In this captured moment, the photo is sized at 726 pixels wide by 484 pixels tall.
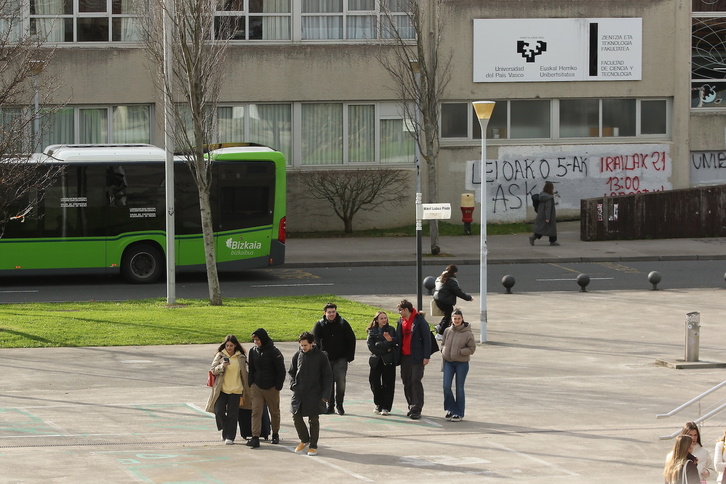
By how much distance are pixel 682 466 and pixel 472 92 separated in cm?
2901

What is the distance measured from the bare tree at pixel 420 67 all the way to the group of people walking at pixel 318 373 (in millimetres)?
14500

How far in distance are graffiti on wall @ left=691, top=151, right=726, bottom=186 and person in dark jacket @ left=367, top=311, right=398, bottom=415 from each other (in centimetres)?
2691

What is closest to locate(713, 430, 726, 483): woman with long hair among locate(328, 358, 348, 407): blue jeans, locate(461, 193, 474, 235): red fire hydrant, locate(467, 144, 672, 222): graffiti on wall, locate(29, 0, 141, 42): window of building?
locate(328, 358, 348, 407): blue jeans

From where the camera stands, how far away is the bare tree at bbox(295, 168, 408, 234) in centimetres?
3534

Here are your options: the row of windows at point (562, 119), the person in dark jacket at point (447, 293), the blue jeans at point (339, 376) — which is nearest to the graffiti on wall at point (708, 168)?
the row of windows at point (562, 119)

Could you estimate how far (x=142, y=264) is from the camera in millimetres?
26906

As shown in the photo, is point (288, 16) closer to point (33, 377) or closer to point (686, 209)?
point (686, 209)

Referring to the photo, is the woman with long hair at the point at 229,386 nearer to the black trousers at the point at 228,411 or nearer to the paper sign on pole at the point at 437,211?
the black trousers at the point at 228,411

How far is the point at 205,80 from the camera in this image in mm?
22266

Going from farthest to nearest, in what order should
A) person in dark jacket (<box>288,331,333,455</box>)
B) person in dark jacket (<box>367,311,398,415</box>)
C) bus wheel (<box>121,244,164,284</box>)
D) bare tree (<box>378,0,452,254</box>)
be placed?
bare tree (<box>378,0,452,254</box>), bus wheel (<box>121,244,164,284</box>), person in dark jacket (<box>367,311,398,415</box>), person in dark jacket (<box>288,331,333,455</box>)

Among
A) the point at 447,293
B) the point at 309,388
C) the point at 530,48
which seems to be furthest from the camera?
the point at 530,48

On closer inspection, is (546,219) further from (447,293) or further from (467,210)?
(447,293)

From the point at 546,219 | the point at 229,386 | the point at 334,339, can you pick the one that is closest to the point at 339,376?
the point at 334,339

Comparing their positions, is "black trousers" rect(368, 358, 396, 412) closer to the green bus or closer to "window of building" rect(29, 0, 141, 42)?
the green bus
